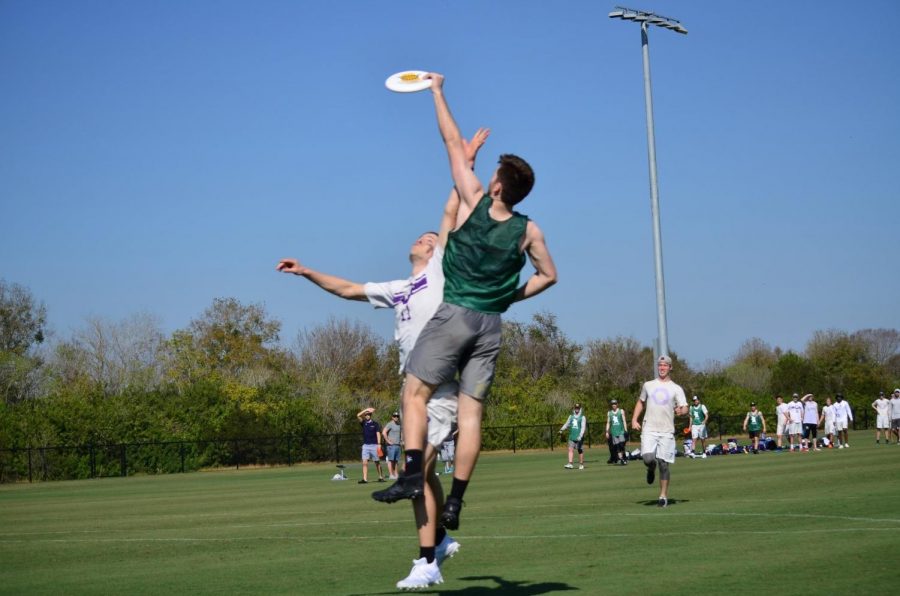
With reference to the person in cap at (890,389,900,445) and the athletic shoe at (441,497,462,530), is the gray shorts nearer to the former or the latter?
the athletic shoe at (441,497,462,530)

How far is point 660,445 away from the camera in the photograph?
64.2 feet

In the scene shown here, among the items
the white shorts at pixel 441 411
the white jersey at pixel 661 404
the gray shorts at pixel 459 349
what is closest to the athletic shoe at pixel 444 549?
the white shorts at pixel 441 411

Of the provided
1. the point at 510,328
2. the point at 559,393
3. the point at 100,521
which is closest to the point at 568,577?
the point at 100,521

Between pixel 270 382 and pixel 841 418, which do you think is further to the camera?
pixel 270 382

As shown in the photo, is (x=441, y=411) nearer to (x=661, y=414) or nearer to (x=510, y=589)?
(x=510, y=589)

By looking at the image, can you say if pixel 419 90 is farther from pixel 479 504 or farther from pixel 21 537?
pixel 479 504

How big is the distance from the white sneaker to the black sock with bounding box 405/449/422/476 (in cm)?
79

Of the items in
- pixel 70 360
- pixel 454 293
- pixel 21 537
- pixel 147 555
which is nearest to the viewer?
pixel 454 293

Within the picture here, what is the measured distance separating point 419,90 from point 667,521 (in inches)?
310

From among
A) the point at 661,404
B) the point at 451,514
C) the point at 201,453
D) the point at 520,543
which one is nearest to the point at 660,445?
the point at 661,404

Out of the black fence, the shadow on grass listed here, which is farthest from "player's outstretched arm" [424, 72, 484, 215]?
the black fence

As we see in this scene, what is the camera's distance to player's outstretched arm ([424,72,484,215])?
8.63m

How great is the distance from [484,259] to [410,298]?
112 cm

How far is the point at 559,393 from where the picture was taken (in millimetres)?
89625
